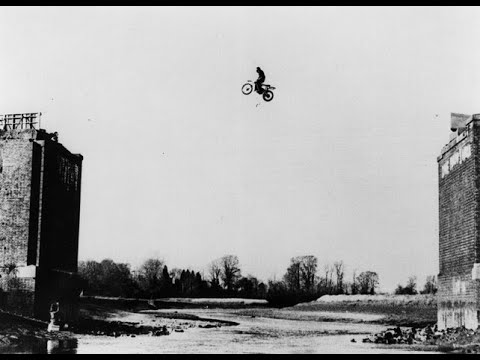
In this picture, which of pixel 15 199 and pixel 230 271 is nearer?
pixel 15 199

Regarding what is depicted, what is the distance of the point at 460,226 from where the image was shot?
32.1 meters

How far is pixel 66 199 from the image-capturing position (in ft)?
129

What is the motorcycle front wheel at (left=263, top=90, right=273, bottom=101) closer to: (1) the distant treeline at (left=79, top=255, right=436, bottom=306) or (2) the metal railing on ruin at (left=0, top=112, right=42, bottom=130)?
(2) the metal railing on ruin at (left=0, top=112, right=42, bottom=130)

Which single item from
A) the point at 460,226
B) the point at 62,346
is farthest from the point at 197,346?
the point at 460,226

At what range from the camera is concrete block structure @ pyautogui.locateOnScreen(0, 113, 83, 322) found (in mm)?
34250

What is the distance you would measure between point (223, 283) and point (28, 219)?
7793cm

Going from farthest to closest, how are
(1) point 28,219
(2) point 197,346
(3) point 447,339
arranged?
(1) point 28,219, (2) point 197,346, (3) point 447,339

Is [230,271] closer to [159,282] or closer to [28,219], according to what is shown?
[159,282]

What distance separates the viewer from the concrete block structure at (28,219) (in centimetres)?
3425

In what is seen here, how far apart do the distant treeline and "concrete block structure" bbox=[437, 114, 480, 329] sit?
153 feet

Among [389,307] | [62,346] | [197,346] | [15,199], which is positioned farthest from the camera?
[389,307]

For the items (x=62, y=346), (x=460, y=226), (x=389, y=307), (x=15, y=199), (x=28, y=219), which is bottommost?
(x=389, y=307)

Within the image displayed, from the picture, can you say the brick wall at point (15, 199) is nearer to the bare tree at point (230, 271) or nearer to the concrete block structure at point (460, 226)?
the concrete block structure at point (460, 226)

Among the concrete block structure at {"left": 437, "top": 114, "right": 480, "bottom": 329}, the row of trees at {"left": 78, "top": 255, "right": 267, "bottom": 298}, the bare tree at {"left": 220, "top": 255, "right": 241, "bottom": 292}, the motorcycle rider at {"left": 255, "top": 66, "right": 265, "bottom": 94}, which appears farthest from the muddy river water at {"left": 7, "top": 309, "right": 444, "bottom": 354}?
the bare tree at {"left": 220, "top": 255, "right": 241, "bottom": 292}
